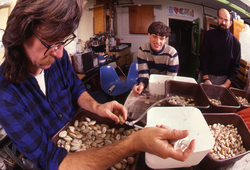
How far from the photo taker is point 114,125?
986 millimetres

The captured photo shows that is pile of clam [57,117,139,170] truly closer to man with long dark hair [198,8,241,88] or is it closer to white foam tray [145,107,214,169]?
white foam tray [145,107,214,169]

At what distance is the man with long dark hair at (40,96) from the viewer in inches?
23.6

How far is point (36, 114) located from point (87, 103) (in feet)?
1.29

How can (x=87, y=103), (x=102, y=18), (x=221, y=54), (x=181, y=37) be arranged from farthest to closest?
1. (x=181, y=37)
2. (x=102, y=18)
3. (x=221, y=54)
4. (x=87, y=103)

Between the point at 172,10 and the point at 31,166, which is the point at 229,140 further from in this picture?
the point at 172,10

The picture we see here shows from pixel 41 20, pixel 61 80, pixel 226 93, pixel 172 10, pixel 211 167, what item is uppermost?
pixel 172 10

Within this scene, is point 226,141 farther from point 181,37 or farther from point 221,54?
point 181,37

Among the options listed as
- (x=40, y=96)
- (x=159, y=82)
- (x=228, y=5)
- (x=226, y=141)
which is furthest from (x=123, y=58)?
(x=226, y=141)

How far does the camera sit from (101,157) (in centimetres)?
72

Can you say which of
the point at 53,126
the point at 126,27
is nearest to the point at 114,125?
the point at 53,126

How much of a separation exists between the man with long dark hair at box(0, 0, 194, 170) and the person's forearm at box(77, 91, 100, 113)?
237mm

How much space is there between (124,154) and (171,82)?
929 millimetres

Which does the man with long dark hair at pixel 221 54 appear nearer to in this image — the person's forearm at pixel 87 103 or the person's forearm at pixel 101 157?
the person's forearm at pixel 87 103

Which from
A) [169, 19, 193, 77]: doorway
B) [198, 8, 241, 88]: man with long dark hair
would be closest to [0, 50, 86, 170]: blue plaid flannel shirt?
[198, 8, 241, 88]: man with long dark hair
